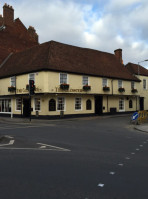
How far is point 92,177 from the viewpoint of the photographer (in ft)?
15.4

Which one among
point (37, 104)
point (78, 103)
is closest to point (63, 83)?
point (78, 103)

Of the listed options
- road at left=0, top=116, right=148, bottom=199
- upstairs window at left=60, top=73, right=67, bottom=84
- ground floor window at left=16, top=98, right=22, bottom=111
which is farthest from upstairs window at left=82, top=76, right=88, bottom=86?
road at left=0, top=116, right=148, bottom=199

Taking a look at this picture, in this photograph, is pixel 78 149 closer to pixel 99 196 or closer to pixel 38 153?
pixel 38 153

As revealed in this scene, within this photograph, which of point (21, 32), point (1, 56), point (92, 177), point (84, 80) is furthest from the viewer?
point (21, 32)

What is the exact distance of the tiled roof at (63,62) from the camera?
22816mm

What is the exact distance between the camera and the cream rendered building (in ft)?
72.4

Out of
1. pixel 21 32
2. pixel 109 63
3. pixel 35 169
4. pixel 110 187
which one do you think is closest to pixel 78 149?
pixel 35 169

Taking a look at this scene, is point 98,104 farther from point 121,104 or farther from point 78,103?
point 121,104

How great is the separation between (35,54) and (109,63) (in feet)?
39.6

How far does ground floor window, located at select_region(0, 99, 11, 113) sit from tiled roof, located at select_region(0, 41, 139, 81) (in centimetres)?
356

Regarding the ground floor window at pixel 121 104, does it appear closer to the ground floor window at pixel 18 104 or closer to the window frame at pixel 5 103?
the ground floor window at pixel 18 104

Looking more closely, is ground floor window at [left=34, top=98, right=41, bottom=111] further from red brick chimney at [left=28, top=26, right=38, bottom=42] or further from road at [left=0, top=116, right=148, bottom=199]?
red brick chimney at [left=28, top=26, right=38, bottom=42]

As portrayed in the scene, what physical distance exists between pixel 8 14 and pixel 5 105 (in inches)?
702

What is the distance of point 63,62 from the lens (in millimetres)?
23547
